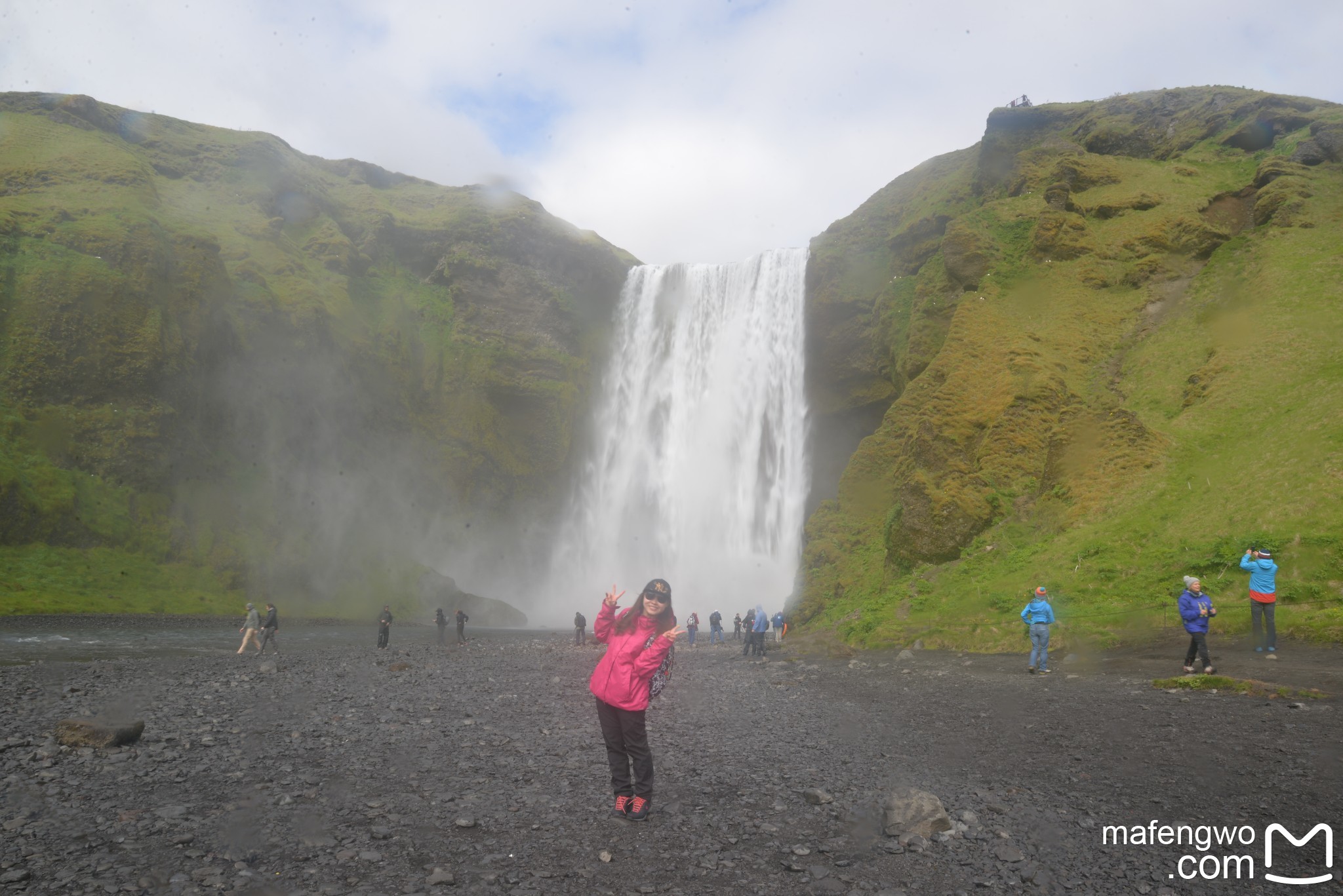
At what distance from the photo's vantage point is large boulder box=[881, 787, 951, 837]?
5.80 meters

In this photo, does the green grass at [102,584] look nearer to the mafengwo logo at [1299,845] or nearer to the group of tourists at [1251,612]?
the group of tourists at [1251,612]

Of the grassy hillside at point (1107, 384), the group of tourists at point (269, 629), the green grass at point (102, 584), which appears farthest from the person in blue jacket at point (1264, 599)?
the green grass at point (102, 584)

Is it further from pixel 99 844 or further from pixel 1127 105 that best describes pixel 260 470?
pixel 1127 105

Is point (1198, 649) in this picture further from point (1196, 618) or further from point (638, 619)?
point (638, 619)

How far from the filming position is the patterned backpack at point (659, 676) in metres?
6.45

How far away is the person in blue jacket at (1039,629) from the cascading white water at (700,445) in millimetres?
28421

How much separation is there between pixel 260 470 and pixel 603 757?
141 ft

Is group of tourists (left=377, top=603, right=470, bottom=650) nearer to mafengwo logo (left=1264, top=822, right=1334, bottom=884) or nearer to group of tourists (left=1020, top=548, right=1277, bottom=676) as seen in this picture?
group of tourists (left=1020, top=548, right=1277, bottom=676)

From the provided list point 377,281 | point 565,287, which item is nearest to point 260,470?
point 377,281

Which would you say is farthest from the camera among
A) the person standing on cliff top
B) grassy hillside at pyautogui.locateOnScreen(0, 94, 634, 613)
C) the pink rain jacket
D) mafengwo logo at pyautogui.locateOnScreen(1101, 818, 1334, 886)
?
grassy hillside at pyautogui.locateOnScreen(0, 94, 634, 613)

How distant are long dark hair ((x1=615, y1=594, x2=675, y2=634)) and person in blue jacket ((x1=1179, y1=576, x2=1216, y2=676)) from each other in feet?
32.2

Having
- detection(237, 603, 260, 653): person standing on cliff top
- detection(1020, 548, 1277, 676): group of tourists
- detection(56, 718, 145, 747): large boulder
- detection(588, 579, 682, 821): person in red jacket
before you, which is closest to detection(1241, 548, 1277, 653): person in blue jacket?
detection(1020, 548, 1277, 676): group of tourists

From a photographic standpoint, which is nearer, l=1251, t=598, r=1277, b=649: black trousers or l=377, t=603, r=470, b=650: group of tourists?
l=1251, t=598, r=1277, b=649: black trousers

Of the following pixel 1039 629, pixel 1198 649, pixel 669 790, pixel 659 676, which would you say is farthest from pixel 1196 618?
pixel 659 676
